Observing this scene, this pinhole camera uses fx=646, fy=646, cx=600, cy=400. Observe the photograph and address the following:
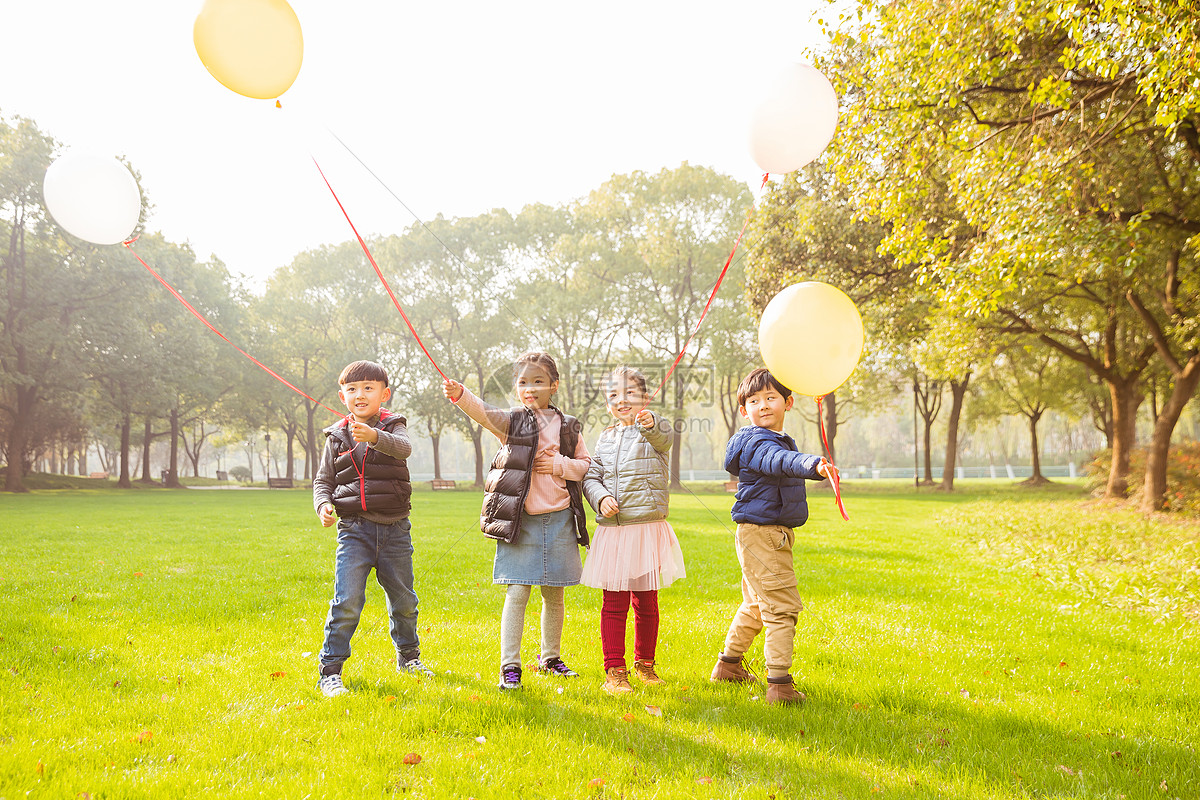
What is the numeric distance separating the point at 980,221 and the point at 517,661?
9.21m

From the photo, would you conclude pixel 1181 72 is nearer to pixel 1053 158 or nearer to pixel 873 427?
pixel 1053 158

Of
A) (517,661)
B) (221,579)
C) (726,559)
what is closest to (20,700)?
(517,661)

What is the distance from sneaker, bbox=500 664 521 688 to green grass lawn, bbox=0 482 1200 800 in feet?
0.40

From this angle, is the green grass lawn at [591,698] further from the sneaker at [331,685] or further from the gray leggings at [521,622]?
the gray leggings at [521,622]

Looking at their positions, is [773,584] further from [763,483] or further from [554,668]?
[554,668]

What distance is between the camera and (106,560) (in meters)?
8.70

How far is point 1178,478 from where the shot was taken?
655 inches

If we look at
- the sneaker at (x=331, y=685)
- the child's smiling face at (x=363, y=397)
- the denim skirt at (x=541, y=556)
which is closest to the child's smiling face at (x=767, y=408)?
the denim skirt at (x=541, y=556)

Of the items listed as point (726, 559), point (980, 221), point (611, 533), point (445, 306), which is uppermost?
point (445, 306)

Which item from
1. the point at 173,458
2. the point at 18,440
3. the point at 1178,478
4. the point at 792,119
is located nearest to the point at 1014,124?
the point at 792,119

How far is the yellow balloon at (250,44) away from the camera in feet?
12.8

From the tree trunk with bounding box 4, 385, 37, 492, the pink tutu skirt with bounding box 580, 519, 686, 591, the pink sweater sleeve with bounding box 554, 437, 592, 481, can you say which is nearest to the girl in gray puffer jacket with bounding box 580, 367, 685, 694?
the pink tutu skirt with bounding box 580, 519, 686, 591

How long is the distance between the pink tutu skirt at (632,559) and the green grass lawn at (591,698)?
25.6 inches

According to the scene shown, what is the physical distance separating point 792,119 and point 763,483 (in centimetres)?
265
